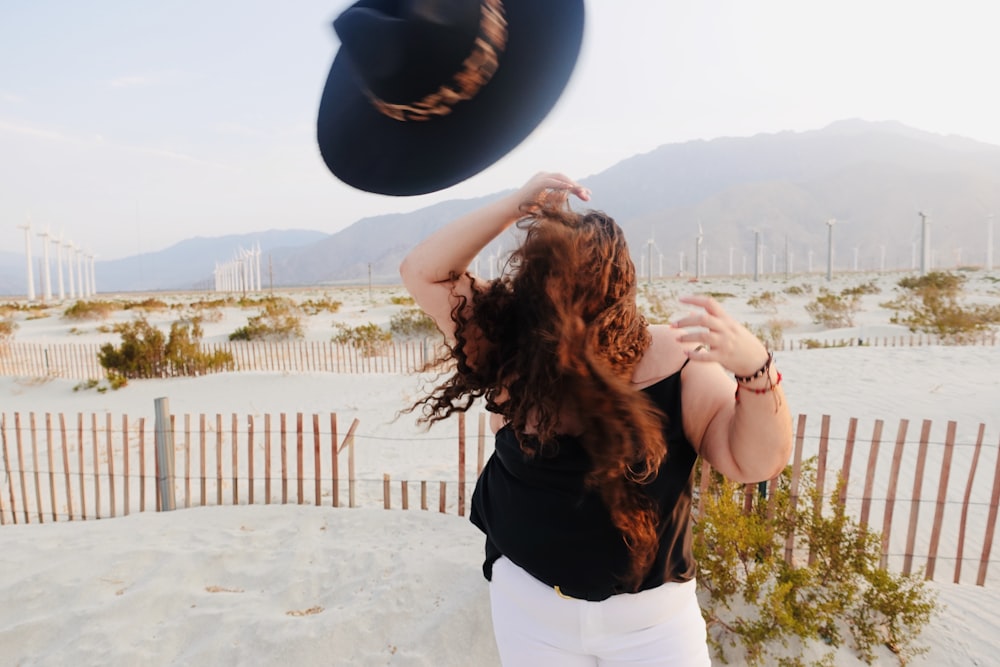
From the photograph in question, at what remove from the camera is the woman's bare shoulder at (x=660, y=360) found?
133cm

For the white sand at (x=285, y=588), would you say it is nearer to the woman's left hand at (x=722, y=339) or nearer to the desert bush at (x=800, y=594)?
the desert bush at (x=800, y=594)

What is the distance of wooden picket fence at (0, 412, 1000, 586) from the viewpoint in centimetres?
438

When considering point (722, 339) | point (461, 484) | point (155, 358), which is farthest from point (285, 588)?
point (155, 358)

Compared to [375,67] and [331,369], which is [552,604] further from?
[331,369]

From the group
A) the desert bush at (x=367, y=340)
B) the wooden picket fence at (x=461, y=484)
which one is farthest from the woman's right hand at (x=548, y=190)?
the desert bush at (x=367, y=340)

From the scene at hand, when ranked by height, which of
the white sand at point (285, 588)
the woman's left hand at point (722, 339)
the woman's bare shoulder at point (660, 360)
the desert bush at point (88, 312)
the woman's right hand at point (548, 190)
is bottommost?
the desert bush at point (88, 312)

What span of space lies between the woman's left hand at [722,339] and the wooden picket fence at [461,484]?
10.4 feet

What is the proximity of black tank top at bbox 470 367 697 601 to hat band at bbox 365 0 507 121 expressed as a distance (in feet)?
2.49

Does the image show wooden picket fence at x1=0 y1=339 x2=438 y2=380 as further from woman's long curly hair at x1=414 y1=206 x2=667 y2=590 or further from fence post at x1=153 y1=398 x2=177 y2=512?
woman's long curly hair at x1=414 y1=206 x2=667 y2=590

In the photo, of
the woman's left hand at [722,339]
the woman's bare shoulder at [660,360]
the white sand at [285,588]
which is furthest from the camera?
the white sand at [285,588]

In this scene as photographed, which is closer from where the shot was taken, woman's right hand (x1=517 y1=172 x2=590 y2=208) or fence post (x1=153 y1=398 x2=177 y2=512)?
woman's right hand (x1=517 y1=172 x2=590 y2=208)

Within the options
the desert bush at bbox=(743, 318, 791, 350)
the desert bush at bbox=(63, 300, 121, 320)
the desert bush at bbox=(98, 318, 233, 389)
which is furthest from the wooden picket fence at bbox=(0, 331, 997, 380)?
the desert bush at bbox=(63, 300, 121, 320)

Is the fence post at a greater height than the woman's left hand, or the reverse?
the woman's left hand

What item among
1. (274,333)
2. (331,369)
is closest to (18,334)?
(274,333)
